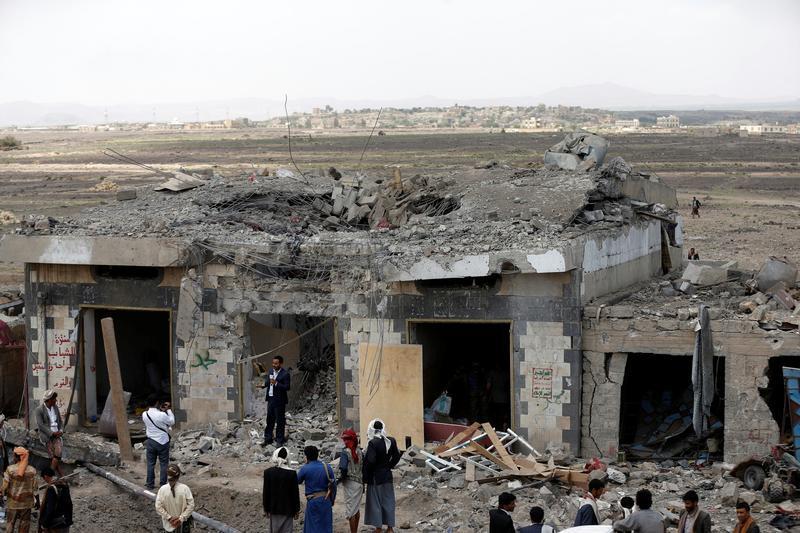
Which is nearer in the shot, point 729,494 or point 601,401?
point 729,494

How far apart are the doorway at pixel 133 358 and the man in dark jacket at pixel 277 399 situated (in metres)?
3.01

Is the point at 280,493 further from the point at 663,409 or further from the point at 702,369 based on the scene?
the point at 663,409

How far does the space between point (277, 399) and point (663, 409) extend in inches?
233

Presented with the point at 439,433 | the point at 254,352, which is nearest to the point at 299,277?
the point at 254,352

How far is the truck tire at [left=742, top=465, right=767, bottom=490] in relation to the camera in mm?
13125

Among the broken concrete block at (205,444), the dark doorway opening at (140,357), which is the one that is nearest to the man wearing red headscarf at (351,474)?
the broken concrete block at (205,444)

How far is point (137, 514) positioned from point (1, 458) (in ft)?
5.93

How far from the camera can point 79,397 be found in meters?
17.3

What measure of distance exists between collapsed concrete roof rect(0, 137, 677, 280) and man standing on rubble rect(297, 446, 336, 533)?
466 centimetres

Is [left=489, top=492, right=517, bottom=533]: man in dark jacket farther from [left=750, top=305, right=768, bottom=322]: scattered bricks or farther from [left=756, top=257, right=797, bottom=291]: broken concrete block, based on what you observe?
[left=756, top=257, right=797, bottom=291]: broken concrete block

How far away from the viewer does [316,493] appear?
35.3ft

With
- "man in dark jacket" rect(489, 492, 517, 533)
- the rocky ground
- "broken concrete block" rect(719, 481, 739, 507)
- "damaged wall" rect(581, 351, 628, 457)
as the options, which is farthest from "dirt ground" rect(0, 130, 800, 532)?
"man in dark jacket" rect(489, 492, 517, 533)

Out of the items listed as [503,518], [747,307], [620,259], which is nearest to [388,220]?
[620,259]

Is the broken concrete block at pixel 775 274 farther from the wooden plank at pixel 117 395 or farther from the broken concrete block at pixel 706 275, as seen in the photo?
the wooden plank at pixel 117 395
